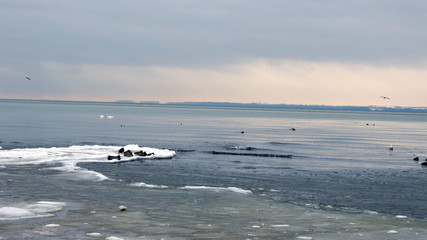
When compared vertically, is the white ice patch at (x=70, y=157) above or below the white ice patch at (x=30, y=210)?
below

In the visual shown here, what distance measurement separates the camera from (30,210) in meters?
17.2

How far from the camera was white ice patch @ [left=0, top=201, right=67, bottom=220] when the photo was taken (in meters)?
16.3

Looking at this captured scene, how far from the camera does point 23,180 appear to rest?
24.2 m

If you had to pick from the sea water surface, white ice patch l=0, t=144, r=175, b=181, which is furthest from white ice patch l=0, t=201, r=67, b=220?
white ice patch l=0, t=144, r=175, b=181

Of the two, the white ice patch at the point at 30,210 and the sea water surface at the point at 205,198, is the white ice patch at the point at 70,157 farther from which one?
the white ice patch at the point at 30,210

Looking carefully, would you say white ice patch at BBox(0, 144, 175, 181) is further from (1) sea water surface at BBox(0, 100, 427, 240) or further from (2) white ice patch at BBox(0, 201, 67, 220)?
(2) white ice patch at BBox(0, 201, 67, 220)

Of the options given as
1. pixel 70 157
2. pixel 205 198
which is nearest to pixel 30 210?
pixel 205 198

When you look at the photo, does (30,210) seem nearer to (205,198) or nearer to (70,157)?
(205,198)

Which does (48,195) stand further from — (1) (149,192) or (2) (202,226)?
(2) (202,226)

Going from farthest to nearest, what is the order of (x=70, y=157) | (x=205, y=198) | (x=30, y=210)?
(x=70, y=157) → (x=205, y=198) → (x=30, y=210)

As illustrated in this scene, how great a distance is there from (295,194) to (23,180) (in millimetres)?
13370

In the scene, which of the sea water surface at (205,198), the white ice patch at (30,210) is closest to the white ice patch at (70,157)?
the sea water surface at (205,198)

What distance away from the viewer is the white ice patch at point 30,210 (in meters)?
16.3

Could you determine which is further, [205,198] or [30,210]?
[205,198]
